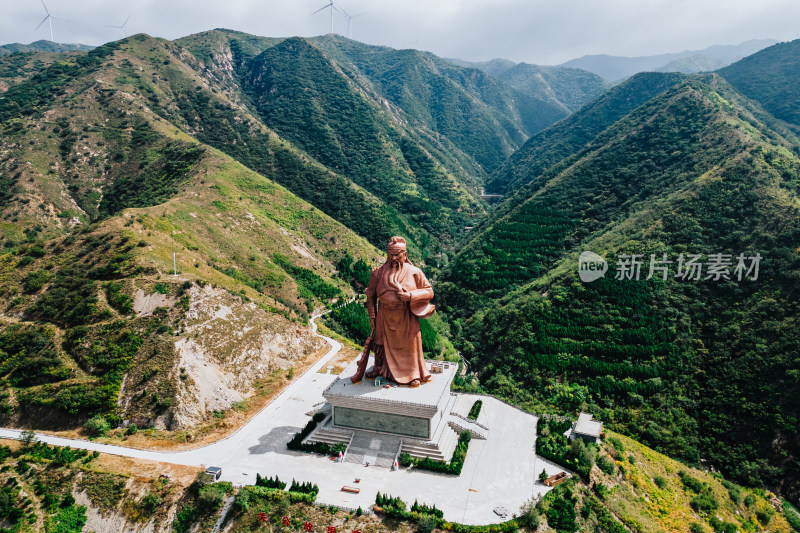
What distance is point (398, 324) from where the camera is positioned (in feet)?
85.9

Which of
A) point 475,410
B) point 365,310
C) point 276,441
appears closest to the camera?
point 276,441

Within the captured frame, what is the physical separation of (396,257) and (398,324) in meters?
3.59

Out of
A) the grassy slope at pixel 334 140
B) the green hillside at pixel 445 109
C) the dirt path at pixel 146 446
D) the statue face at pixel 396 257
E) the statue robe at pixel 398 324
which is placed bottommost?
the dirt path at pixel 146 446

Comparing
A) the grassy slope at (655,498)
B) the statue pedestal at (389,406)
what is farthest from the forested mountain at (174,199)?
the grassy slope at (655,498)

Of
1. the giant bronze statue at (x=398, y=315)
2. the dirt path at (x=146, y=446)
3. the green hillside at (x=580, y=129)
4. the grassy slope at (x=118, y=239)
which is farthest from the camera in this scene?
the green hillside at (x=580, y=129)

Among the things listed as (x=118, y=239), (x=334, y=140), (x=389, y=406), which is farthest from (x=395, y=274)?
(x=334, y=140)

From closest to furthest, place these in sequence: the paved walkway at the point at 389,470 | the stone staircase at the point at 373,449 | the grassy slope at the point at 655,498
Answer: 1. the paved walkway at the point at 389,470
2. the grassy slope at the point at 655,498
3. the stone staircase at the point at 373,449

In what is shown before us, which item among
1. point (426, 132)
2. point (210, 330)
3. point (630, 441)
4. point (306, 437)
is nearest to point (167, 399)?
point (210, 330)

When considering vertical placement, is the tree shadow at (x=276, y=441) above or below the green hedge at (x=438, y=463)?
below

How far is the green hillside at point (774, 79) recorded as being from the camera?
93.9 meters

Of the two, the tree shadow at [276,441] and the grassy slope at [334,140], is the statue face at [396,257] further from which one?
the grassy slope at [334,140]

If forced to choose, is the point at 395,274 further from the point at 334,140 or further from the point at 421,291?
the point at 334,140

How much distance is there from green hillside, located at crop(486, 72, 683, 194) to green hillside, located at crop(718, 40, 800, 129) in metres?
13.6

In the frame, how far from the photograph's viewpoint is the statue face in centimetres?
2592
